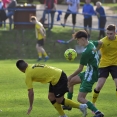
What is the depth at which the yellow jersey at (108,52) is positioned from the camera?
11.1m

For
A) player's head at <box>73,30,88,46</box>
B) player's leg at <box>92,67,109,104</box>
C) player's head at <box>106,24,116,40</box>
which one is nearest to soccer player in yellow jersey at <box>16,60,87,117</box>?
player's head at <box>73,30,88,46</box>

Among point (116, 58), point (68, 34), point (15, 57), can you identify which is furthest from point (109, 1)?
point (116, 58)

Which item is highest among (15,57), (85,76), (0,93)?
(85,76)

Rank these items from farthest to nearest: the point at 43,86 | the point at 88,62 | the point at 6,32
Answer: the point at 6,32 → the point at 43,86 → the point at 88,62

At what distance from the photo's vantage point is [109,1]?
42.7 meters

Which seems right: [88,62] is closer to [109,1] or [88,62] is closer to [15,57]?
[15,57]

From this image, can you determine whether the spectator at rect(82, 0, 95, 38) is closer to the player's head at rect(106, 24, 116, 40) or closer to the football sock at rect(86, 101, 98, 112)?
the player's head at rect(106, 24, 116, 40)

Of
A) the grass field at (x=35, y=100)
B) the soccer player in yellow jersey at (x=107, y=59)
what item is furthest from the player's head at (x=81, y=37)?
the grass field at (x=35, y=100)

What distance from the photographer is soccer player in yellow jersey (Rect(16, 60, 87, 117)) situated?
31.2 feet

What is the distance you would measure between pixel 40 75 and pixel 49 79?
0.70 ft

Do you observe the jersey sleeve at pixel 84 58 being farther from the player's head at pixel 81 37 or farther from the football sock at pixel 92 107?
the football sock at pixel 92 107

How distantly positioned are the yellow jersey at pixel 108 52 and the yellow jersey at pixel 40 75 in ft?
5.65

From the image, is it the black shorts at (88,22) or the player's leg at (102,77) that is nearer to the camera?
the player's leg at (102,77)

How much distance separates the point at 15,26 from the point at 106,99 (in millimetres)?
15540
